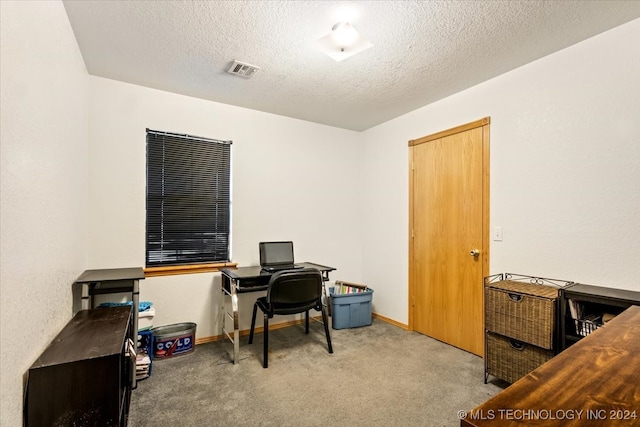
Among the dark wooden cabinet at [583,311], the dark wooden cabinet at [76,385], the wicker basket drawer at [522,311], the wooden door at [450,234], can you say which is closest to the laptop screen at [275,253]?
the wooden door at [450,234]

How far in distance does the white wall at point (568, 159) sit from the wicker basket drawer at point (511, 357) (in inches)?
23.8

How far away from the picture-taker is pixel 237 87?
118 inches

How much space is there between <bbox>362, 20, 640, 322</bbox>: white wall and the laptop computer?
201 cm

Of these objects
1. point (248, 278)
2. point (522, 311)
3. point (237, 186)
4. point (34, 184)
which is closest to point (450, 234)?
point (522, 311)

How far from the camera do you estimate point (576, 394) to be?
725mm

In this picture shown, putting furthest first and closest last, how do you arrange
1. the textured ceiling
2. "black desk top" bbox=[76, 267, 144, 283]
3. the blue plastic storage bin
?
the blue plastic storage bin → "black desk top" bbox=[76, 267, 144, 283] → the textured ceiling

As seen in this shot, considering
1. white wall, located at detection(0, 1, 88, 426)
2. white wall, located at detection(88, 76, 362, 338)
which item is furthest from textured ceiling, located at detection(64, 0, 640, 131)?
white wall, located at detection(0, 1, 88, 426)

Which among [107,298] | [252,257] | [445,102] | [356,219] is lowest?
[107,298]

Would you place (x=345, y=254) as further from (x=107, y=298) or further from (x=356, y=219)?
(x=107, y=298)

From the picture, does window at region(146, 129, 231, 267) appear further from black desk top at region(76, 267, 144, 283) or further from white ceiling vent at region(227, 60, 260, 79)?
white ceiling vent at region(227, 60, 260, 79)

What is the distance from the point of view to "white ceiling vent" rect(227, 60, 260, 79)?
2.54 meters

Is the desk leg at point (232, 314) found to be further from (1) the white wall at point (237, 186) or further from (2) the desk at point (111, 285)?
(2) the desk at point (111, 285)

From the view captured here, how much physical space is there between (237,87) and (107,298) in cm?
227

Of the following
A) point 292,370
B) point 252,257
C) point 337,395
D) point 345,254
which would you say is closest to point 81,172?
point 252,257
